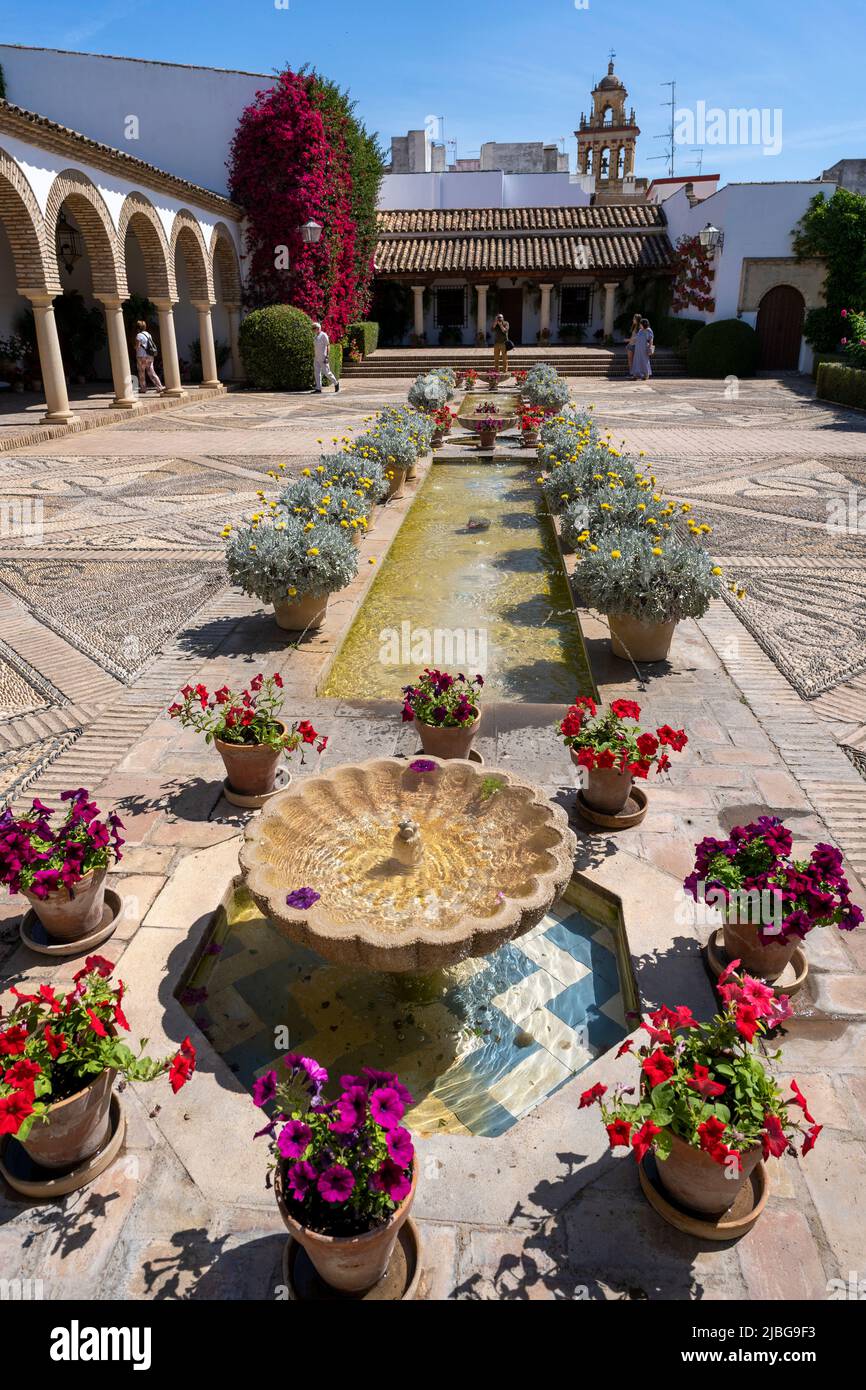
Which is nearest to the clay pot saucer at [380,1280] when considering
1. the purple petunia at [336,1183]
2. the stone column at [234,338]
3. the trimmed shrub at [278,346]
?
the purple petunia at [336,1183]

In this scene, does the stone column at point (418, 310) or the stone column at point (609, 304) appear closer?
the stone column at point (609, 304)

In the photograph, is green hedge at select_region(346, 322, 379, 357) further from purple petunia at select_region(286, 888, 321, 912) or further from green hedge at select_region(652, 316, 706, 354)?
purple petunia at select_region(286, 888, 321, 912)

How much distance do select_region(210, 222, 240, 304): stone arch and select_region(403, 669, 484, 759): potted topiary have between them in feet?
69.8

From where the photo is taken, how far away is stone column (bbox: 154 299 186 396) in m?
19.1

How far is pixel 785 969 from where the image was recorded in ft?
10.6

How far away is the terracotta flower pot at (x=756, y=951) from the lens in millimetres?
3102

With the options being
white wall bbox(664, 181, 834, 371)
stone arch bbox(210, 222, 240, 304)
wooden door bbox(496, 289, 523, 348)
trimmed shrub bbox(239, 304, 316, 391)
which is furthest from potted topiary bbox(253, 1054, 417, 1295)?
wooden door bbox(496, 289, 523, 348)

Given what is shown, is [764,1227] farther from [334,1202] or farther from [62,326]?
[62,326]

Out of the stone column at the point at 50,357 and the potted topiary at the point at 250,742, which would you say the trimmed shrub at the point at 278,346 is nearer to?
the stone column at the point at 50,357

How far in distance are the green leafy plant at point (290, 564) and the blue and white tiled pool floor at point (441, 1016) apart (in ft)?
9.70

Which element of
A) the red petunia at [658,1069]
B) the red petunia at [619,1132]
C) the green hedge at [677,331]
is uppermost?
the green hedge at [677,331]
